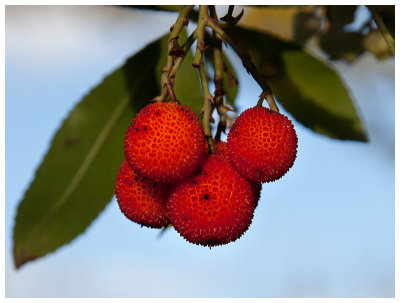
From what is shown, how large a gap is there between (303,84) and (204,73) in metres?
0.51

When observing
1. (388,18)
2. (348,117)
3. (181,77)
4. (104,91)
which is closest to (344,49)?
(348,117)

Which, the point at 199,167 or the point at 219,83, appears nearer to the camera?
the point at 199,167

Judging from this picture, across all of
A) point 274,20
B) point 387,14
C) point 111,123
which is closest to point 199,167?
point 111,123

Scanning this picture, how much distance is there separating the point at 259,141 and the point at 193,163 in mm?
145

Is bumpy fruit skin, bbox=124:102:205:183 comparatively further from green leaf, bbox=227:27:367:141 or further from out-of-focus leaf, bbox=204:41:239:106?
green leaf, bbox=227:27:367:141

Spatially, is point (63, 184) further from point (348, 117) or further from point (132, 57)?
point (348, 117)

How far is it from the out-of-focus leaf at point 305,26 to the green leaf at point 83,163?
0.54 m

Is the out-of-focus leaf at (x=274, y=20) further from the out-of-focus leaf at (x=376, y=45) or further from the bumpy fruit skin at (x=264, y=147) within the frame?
the bumpy fruit skin at (x=264, y=147)

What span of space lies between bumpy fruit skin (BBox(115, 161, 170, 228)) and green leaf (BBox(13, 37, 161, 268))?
0.40m

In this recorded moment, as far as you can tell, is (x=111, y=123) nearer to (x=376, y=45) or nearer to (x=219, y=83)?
(x=219, y=83)

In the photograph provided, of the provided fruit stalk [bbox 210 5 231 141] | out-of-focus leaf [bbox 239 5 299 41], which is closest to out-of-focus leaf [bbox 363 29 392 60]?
out-of-focus leaf [bbox 239 5 299 41]

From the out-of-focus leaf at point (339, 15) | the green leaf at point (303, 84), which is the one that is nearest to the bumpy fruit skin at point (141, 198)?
the green leaf at point (303, 84)

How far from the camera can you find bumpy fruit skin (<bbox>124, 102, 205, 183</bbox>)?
45.3 inches

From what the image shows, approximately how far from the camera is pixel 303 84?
1.69 meters
